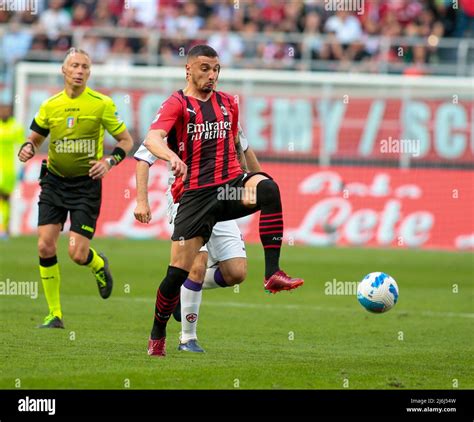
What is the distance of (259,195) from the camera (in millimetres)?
8602

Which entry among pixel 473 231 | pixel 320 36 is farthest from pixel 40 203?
pixel 320 36

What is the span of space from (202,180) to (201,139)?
1.13 feet

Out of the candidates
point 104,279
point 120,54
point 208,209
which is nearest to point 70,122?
point 104,279

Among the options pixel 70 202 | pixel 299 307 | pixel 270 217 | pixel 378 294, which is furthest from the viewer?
pixel 299 307

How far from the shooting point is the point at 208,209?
877 cm

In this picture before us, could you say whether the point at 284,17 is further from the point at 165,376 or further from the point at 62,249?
the point at 165,376

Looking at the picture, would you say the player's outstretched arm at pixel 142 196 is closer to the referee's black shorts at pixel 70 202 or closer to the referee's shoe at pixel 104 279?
the referee's black shorts at pixel 70 202

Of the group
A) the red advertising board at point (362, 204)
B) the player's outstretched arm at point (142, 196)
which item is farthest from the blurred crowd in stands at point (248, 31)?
the player's outstretched arm at point (142, 196)

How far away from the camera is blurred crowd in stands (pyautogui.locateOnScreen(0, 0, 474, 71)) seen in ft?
85.3

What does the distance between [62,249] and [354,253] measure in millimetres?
5732

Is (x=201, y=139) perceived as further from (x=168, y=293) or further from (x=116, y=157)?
(x=116, y=157)

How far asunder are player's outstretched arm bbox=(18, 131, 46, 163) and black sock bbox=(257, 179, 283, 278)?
303 cm

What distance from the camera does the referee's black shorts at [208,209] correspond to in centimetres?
875

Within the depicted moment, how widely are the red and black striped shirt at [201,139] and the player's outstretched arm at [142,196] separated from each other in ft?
1.14
